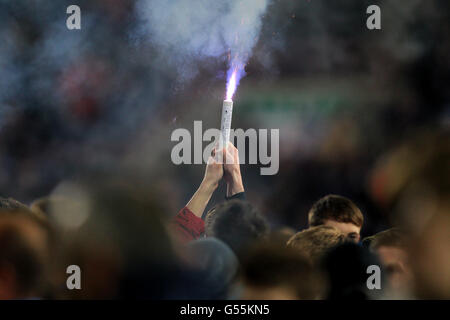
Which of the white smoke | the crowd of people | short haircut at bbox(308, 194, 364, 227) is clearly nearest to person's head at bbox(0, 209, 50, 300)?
the crowd of people

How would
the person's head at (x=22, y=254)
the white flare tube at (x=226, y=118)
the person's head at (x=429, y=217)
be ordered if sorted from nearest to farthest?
the person's head at (x=429, y=217)
the person's head at (x=22, y=254)
the white flare tube at (x=226, y=118)

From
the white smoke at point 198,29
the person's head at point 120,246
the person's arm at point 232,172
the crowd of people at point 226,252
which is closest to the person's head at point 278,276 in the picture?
the crowd of people at point 226,252

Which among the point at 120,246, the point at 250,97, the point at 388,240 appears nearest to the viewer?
the point at 120,246

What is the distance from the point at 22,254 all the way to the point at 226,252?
3.00ft

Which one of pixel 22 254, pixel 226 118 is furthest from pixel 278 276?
pixel 226 118

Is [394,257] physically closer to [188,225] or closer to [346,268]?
[346,268]

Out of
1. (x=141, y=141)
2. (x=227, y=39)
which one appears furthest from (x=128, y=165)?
(x=227, y=39)

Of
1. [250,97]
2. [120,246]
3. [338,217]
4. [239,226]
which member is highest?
[250,97]

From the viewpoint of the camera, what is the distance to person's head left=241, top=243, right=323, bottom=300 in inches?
80.7

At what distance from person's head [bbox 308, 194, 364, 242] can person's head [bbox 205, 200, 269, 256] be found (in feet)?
1.59

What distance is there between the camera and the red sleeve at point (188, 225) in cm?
258

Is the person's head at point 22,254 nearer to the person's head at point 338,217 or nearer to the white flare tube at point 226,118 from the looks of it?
the white flare tube at point 226,118

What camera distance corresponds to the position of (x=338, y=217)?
8.67ft
